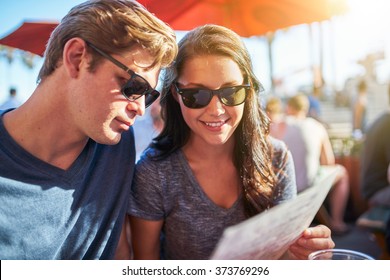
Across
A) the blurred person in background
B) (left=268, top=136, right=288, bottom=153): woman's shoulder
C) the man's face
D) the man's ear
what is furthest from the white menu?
the blurred person in background

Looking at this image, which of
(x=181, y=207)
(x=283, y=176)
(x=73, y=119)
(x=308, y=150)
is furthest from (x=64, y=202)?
(x=308, y=150)

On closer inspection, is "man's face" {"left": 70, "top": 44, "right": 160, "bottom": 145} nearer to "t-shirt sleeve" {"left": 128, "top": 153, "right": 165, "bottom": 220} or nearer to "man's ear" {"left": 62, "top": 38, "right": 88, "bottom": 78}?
"man's ear" {"left": 62, "top": 38, "right": 88, "bottom": 78}

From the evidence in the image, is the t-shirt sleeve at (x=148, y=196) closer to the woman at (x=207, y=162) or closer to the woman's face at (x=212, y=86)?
the woman at (x=207, y=162)

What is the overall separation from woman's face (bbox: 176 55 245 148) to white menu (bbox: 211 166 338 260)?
33 cm

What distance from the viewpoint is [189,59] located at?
1145 millimetres

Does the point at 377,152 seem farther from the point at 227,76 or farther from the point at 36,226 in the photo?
the point at 36,226

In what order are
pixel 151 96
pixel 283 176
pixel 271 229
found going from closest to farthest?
1. pixel 271 229
2. pixel 151 96
3. pixel 283 176

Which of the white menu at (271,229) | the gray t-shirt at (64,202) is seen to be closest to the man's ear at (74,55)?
the gray t-shirt at (64,202)

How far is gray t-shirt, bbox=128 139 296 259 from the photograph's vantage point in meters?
1.19

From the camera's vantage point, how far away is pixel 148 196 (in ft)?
3.89

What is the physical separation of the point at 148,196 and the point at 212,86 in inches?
15.2

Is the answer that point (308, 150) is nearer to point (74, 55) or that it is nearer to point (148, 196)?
point (148, 196)

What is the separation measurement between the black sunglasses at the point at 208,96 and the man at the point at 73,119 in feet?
0.34

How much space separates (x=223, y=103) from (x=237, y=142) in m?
0.22
